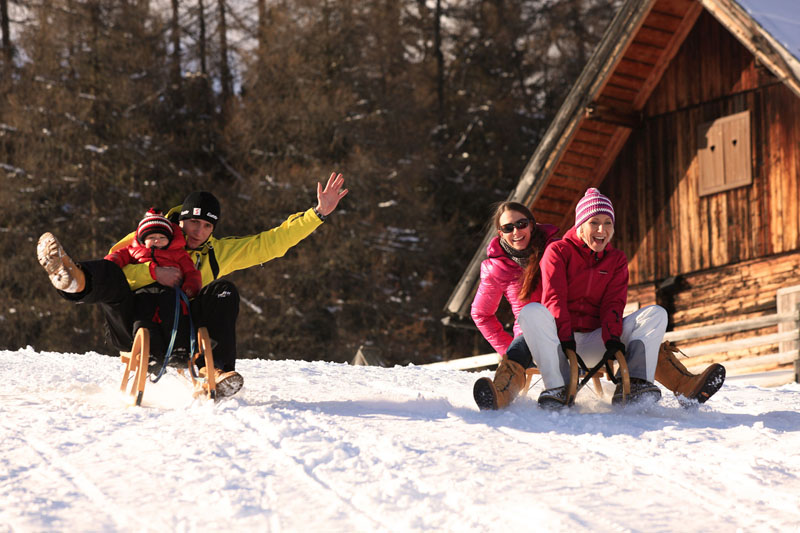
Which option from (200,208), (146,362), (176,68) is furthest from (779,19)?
(176,68)

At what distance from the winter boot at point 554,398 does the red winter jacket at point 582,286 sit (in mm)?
317

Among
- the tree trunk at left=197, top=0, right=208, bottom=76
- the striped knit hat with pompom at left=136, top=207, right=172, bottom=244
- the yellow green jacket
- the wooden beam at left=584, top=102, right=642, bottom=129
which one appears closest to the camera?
the striped knit hat with pompom at left=136, top=207, right=172, bottom=244

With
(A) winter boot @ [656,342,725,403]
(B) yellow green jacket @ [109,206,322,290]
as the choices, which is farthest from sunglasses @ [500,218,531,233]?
(B) yellow green jacket @ [109,206,322,290]

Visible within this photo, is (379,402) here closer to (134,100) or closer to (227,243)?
(227,243)

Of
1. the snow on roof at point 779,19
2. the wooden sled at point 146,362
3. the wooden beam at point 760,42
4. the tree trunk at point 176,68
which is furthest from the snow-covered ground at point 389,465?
the tree trunk at point 176,68

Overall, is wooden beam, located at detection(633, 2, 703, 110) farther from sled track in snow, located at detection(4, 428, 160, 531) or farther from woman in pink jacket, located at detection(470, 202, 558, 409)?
sled track in snow, located at detection(4, 428, 160, 531)

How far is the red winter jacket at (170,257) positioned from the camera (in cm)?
543

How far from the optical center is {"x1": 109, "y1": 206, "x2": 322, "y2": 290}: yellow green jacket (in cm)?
579

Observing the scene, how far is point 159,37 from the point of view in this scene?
24812mm

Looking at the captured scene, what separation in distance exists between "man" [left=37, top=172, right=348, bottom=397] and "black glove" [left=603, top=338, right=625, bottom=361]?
179 cm

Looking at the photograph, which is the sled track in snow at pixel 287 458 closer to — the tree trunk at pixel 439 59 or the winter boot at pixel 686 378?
the winter boot at pixel 686 378

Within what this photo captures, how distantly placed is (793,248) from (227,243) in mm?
7280

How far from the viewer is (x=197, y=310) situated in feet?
17.7

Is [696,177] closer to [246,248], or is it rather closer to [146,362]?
[246,248]
